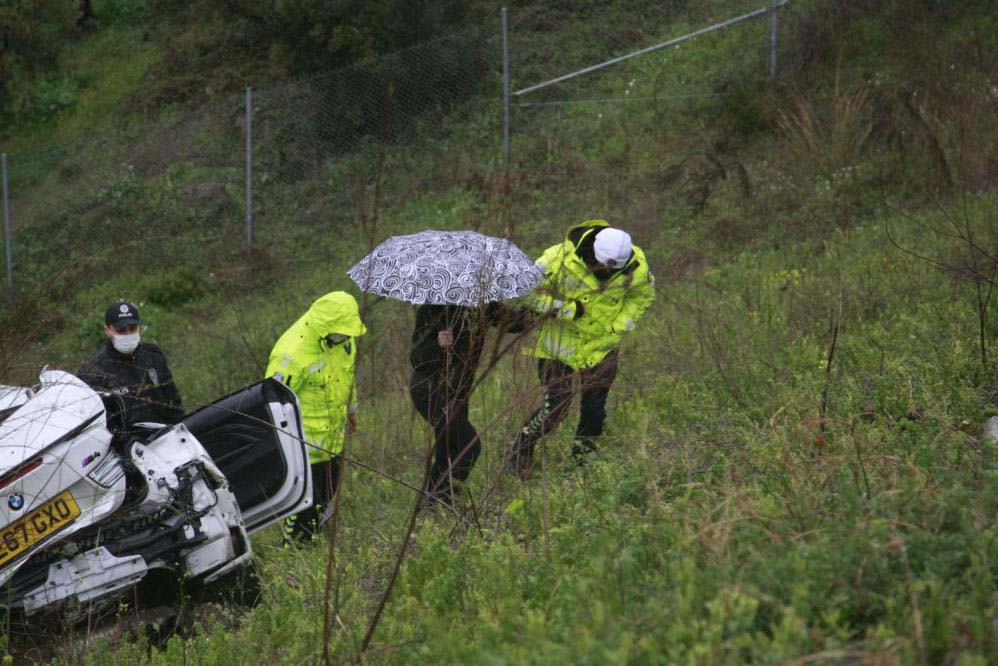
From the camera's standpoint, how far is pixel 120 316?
603cm

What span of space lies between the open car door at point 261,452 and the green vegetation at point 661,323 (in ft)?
1.02

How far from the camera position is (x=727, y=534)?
3041 mm

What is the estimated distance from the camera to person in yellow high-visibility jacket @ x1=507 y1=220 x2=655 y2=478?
217 inches

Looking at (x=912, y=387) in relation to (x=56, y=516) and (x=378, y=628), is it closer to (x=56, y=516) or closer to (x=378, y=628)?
(x=378, y=628)

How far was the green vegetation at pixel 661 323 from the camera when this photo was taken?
2.88 metres

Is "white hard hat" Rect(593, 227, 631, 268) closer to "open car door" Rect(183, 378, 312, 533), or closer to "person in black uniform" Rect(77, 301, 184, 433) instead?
"open car door" Rect(183, 378, 312, 533)

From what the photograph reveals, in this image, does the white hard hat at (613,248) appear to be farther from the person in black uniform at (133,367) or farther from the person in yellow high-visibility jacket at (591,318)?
the person in black uniform at (133,367)

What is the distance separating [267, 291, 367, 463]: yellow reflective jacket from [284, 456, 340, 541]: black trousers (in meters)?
0.11

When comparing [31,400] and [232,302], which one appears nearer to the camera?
[31,400]

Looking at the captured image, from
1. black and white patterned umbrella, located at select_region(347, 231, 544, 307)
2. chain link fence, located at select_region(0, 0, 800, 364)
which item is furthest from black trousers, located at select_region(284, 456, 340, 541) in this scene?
chain link fence, located at select_region(0, 0, 800, 364)

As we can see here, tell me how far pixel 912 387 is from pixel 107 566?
12.9 ft

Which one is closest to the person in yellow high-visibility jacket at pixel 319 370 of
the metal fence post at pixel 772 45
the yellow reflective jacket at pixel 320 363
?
the yellow reflective jacket at pixel 320 363

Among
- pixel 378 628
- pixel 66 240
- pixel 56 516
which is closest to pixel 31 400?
pixel 56 516

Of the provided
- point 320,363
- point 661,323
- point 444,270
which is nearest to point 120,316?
point 320,363
